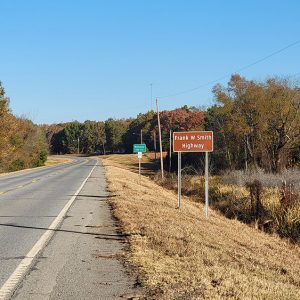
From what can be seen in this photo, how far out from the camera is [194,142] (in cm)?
1545

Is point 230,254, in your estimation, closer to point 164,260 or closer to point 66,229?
point 164,260

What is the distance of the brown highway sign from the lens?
15.3 m

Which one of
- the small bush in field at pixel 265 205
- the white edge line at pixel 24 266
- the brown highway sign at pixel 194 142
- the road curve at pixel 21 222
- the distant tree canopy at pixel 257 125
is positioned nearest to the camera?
the white edge line at pixel 24 266

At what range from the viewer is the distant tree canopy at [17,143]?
62.7 m

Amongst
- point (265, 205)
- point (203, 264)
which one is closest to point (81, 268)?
point (203, 264)

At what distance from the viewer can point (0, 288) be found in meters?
6.21

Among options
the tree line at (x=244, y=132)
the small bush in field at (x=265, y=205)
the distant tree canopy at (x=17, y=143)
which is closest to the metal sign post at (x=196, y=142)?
the small bush in field at (x=265, y=205)

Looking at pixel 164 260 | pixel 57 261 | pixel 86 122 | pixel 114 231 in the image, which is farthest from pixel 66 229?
pixel 86 122

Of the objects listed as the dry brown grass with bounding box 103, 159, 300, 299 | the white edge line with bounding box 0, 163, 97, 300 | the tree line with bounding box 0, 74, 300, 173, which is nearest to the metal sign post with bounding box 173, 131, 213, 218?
the dry brown grass with bounding box 103, 159, 300, 299

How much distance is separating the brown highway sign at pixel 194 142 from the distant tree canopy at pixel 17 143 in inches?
1950

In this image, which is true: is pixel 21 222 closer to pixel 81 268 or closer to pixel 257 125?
pixel 81 268

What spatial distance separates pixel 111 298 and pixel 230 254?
11.0 ft

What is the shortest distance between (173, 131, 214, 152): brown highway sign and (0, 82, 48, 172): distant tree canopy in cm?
4954

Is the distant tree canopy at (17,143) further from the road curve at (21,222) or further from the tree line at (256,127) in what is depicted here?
the road curve at (21,222)
